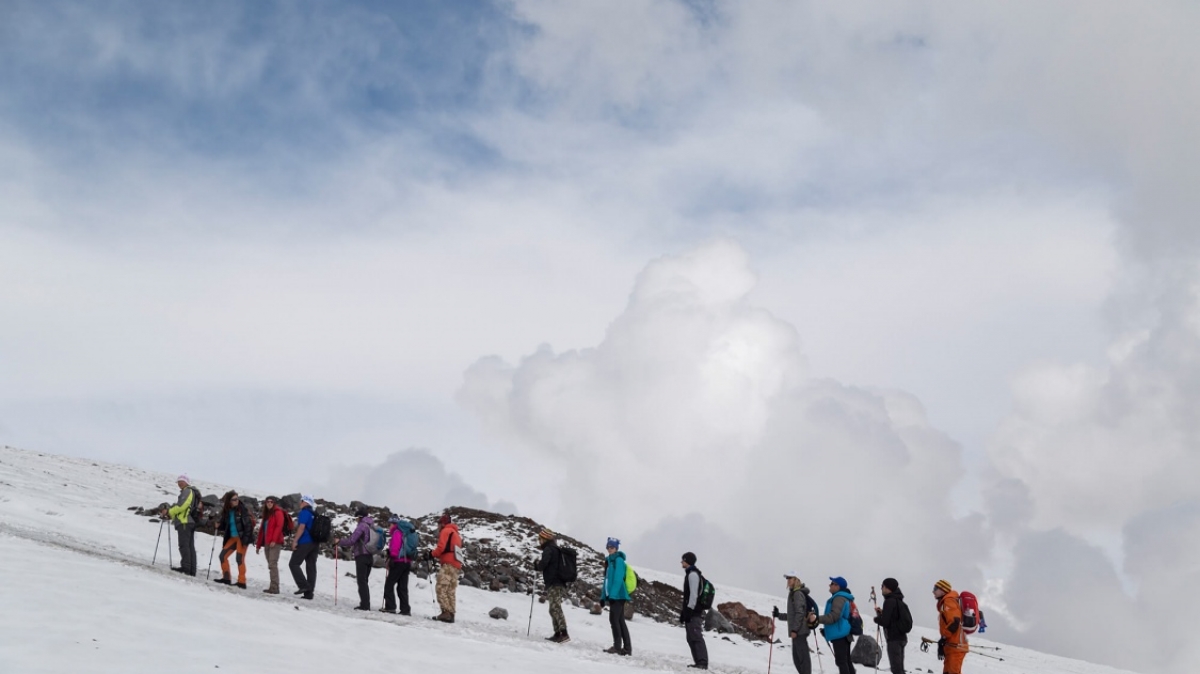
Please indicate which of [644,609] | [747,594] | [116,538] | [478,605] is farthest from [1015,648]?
[116,538]

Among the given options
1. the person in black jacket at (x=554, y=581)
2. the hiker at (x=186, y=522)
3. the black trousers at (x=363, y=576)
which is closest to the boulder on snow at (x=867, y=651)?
the person in black jacket at (x=554, y=581)

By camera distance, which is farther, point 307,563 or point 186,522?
point 186,522

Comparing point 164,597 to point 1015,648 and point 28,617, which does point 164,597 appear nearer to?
point 28,617

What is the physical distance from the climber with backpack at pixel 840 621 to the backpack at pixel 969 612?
1814 millimetres

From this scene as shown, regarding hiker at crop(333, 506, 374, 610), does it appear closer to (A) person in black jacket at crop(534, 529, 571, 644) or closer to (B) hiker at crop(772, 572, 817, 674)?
(A) person in black jacket at crop(534, 529, 571, 644)

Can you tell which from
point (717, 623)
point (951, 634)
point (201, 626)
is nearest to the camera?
point (201, 626)

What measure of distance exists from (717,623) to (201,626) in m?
23.0

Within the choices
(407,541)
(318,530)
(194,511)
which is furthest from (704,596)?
(194,511)

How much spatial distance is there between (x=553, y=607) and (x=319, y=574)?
35.7 ft

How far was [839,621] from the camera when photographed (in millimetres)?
16250

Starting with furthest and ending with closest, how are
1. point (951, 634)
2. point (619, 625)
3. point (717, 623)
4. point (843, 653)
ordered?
point (717, 623), point (619, 625), point (843, 653), point (951, 634)

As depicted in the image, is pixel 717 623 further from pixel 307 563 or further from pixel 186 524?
pixel 186 524

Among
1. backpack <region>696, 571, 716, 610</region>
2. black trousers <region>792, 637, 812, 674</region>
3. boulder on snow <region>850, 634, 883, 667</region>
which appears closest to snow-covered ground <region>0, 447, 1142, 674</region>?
backpack <region>696, 571, 716, 610</region>

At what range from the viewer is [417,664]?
13.2 m
